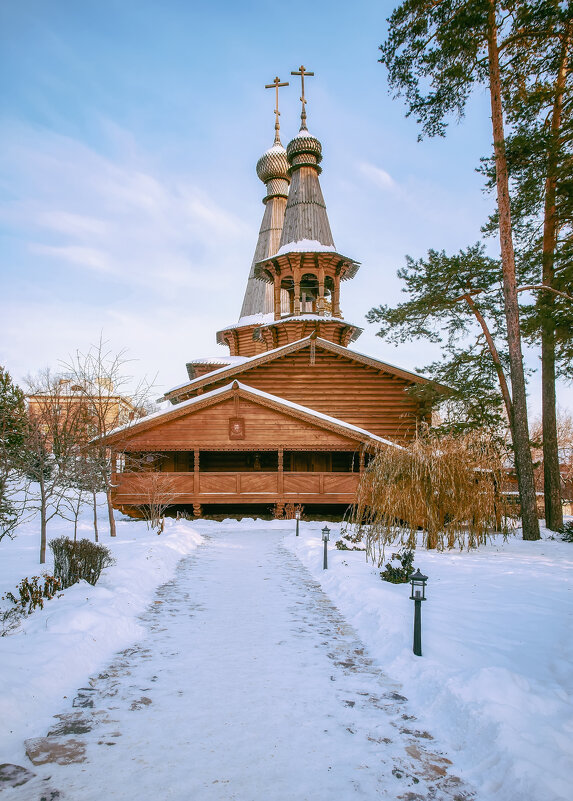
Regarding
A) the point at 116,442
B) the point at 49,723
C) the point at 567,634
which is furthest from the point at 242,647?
the point at 116,442

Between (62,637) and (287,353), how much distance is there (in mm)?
18254

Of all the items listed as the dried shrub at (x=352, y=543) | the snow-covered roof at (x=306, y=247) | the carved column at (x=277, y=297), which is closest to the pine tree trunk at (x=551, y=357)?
the dried shrub at (x=352, y=543)

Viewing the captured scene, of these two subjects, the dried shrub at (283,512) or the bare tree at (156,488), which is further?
the dried shrub at (283,512)

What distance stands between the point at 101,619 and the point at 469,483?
7.67 metres

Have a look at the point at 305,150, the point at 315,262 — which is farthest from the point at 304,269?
the point at 305,150

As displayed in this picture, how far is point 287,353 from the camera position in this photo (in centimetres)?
2278

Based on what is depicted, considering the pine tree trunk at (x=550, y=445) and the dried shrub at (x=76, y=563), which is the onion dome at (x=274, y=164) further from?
the dried shrub at (x=76, y=563)

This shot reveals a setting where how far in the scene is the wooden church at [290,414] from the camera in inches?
755

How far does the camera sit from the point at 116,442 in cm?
1775

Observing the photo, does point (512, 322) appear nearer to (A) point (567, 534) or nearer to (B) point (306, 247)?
(A) point (567, 534)

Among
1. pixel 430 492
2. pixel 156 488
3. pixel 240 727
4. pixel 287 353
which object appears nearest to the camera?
pixel 240 727

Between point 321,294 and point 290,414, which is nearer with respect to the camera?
point 290,414

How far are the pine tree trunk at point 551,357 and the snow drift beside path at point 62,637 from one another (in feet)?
35.9

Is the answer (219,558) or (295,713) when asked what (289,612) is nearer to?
(295,713)
